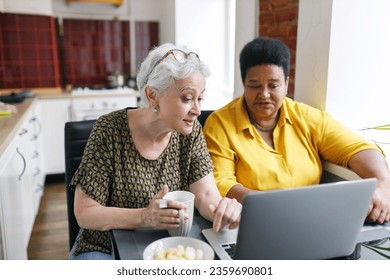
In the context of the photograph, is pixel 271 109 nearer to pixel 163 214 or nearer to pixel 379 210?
pixel 379 210

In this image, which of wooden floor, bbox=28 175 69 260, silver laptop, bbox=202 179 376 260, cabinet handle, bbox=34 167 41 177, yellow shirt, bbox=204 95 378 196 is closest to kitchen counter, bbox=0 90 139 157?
cabinet handle, bbox=34 167 41 177

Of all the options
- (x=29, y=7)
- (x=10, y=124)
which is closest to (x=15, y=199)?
(x=10, y=124)

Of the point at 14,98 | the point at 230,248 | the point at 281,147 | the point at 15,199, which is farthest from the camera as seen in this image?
the point at 14,98

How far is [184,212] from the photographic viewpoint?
96 centimetres

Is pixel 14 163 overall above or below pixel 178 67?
below

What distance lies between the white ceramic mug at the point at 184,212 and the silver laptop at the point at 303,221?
0.64 ft

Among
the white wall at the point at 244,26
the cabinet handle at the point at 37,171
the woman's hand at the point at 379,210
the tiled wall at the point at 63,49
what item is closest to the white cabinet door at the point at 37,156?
the cabinet handle at the point at 37,171

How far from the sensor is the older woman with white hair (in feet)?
3.71

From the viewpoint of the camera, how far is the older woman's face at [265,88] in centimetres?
151

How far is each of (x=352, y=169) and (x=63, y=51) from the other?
3.30 meters

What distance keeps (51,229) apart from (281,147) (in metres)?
1.87
